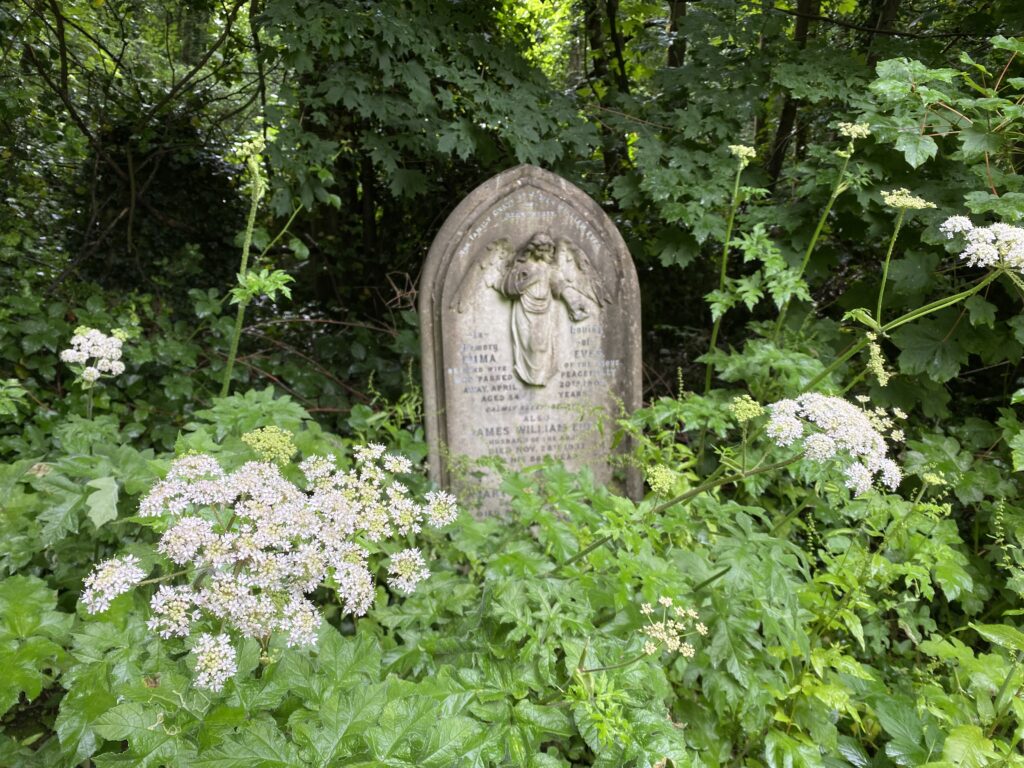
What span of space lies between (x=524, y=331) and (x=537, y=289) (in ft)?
0.76

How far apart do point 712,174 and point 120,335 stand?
123 inches

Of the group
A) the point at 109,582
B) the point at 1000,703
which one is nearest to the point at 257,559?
the point at 109,582

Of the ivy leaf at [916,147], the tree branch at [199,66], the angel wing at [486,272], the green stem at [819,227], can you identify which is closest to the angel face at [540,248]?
the angel wing at [486,272]

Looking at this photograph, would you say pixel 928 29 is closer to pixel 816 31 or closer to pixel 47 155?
pixel 816 31

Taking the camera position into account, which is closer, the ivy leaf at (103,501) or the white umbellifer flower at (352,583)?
the white umbellifer flower at (352,583)

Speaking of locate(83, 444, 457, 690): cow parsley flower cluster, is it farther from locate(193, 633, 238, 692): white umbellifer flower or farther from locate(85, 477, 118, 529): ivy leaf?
locate(85, 477, 118, 529): ivy leaf

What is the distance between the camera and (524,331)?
3086mm

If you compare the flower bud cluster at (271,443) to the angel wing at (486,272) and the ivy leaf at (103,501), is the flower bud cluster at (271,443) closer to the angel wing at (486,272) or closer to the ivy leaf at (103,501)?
the ivy leaf at (103,501)

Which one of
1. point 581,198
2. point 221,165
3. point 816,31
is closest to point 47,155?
point 221,165

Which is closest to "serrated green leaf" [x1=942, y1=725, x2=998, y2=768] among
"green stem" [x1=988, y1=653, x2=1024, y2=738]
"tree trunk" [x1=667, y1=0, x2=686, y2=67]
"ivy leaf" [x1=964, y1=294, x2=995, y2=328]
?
"green stem" [x1=988, y1=653, x2=1024, y2=738]

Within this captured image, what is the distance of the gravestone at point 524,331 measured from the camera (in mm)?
3006

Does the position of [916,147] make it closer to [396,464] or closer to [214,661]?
[396,464]

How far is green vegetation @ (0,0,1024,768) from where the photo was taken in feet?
4.04

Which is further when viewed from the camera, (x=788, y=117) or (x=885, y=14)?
(x=788, y=117)
